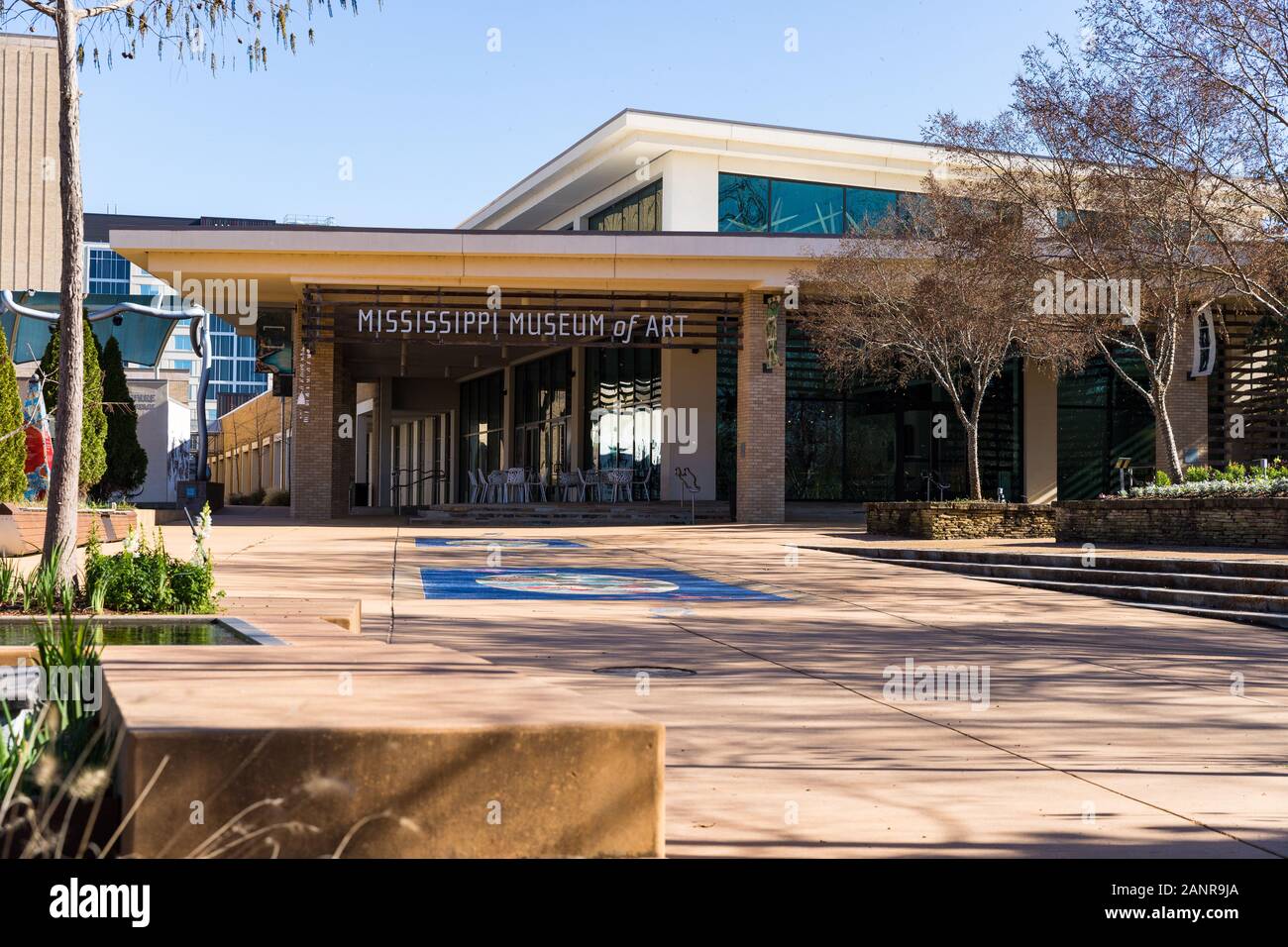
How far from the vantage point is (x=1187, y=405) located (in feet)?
96.5

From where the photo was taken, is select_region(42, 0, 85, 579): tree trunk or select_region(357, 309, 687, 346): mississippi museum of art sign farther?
select_region(357, 309, 687, 346): mississippi museum of art sign

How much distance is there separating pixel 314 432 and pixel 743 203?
44.8 ft

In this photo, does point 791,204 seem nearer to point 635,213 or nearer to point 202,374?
point 635,213

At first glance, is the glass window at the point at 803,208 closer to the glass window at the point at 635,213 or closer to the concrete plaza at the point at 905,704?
the glass window at the point at 635,213

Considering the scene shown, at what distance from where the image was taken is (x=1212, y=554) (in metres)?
14.9

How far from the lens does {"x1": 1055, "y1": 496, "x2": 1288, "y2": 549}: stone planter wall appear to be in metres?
16.4

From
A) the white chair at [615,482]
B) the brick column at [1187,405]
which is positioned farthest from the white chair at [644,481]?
the brick column at [1187,405]

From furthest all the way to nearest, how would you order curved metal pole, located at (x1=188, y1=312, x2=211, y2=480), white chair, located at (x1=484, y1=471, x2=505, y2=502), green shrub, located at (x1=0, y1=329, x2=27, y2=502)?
white chair, located at (x1=484, y1=471, x2=505, y2=502) < curved metal pole, located at (x1=188, y1=312, x2=211, y2=480) < green shrub, located at (x1=0, y1=329, x2=27, y2=502)

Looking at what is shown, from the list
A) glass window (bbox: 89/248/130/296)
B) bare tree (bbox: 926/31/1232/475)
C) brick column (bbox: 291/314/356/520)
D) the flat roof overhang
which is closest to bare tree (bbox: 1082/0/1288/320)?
bare tree (bbox: 926/31/1232/475)

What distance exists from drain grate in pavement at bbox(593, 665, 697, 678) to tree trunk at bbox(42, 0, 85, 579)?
11.8ft

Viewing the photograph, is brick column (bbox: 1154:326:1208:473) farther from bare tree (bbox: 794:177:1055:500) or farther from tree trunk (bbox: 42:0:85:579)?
tree trunk (bbox: 42:0:85:579)

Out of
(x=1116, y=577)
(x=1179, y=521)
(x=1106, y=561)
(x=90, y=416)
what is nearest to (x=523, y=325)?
(x=90, y=416)

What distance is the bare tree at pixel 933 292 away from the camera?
767 inches
